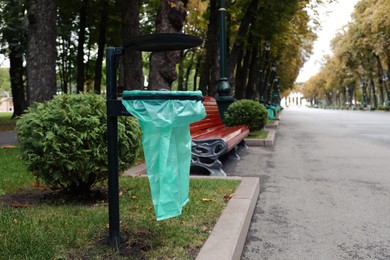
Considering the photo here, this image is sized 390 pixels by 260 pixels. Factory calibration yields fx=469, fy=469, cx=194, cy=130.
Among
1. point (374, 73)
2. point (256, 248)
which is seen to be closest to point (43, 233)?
point (256, 248)

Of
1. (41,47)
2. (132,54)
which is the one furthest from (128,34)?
(41,47)

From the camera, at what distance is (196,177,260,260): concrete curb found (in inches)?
129

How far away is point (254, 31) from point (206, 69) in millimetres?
4609

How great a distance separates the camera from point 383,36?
161 feet

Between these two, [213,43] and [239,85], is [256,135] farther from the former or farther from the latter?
[239,85]

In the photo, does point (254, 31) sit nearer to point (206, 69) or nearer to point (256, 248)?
point (206, 69)

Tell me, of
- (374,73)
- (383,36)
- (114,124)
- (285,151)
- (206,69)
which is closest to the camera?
(114,124)

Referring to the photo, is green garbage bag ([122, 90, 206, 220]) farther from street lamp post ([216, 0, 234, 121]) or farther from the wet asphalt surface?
street lamp post ([216, 0, 234, 121])

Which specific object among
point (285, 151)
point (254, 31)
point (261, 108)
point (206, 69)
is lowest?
point (285, 151)

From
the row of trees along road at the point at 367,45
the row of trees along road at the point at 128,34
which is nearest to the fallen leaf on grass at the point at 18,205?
the row of trees along road at the point at 128,34

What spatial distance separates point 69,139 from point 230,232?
189 centimetres

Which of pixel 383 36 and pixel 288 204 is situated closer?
pixel 288 204

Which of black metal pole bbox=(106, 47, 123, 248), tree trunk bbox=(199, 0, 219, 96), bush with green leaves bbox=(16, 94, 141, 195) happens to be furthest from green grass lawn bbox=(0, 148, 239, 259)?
tree trunk bbox=(199, 0, 219, 96)

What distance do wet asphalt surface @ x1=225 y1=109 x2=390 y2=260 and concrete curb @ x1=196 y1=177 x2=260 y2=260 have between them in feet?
0.75
